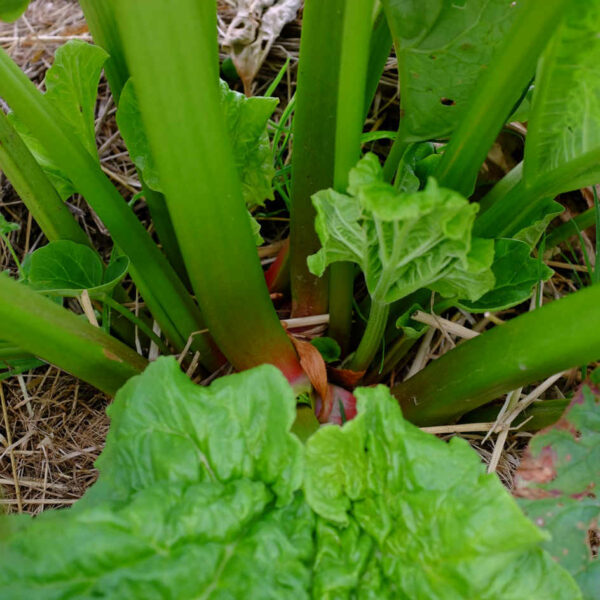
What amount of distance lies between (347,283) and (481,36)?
369mm

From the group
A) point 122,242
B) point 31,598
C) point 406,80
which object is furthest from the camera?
point 122,242

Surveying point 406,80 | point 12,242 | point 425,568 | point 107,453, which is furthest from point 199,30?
point 12,242

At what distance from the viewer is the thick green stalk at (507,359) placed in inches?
29.0

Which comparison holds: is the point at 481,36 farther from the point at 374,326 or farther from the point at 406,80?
the point at 374,326

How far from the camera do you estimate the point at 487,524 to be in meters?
0.61

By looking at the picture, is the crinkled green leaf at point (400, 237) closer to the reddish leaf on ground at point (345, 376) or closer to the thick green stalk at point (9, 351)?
the reddish leaf on ground at point (345, 376)

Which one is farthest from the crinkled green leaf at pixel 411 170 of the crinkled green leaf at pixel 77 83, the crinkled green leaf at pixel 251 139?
the crinkled green leaf at pixel 77 83

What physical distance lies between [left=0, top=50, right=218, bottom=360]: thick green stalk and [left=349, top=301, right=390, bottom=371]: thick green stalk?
0.80 feet

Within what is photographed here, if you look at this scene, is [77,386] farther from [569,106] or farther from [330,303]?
[569,106]

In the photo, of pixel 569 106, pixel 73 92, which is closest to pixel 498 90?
pixel 569 106

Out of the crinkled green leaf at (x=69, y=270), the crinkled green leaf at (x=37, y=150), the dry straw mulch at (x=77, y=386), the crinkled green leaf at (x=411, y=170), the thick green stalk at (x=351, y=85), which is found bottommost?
the dry straw mulch at (x=77, y=386)

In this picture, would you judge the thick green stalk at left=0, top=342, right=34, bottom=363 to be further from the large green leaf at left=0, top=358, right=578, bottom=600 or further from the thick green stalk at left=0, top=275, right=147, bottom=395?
the large green leaf at left=0, top=358, right=578, bottom=600

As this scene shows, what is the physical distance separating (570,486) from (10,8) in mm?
823

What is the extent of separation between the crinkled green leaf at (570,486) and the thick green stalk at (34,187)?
29.0 inches
